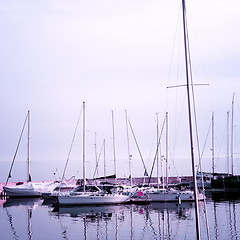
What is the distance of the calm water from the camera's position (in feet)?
92.3

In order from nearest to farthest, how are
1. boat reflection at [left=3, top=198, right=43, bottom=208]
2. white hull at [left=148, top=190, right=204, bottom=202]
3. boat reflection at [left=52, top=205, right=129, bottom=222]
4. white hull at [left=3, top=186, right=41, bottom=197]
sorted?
boat reflection at [left=52, top=205, right=129, bottom=222]
white hull at [left=148, top=190, right=204, bottom=202]
boat reflection at [left=3, top=198, right=43, bottom=208]
white hull at [left=3, top=186, right=41, bottom=197]

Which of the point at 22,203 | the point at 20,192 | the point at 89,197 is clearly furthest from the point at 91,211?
the point at 20,192

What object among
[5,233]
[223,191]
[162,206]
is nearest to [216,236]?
[5,233]

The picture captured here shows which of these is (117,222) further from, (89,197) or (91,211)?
(89,197)

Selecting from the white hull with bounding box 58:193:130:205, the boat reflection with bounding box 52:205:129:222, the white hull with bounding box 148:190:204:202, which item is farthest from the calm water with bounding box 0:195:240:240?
the white hull with bounding box 148:190:204:202

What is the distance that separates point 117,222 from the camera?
A: 110 feet

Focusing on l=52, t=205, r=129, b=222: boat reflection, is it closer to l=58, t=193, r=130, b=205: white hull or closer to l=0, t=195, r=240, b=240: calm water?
l=0, t=195, r=240, b=240: calm water

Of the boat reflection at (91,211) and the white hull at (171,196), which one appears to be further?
the white hull at (171,196)

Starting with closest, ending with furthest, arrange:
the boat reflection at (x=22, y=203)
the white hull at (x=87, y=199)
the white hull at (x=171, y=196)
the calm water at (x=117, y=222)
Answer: the calm water at (x=117, y=222) → the white hull at (x=87, y=199) → the white hull at (x=171, y=196) → the boat reflection at (x=22, y=203)

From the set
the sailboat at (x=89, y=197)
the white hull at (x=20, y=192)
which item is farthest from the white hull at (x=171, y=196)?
the white hull at (x=20, y=192)

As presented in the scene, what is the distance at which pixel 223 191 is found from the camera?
213 feet

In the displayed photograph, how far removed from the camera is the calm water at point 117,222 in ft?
92.3

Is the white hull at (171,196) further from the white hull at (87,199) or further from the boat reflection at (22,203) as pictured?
the boat reflection at (22,203)

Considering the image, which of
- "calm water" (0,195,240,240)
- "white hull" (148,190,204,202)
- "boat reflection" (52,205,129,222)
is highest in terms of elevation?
"white hull" (148,190,204,202)
